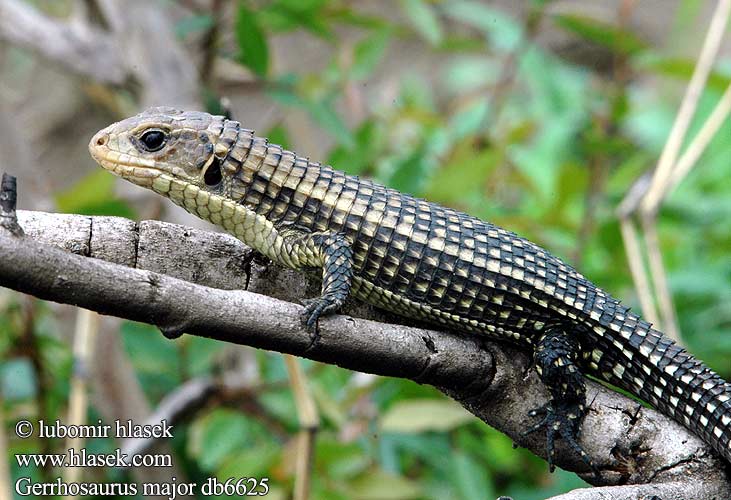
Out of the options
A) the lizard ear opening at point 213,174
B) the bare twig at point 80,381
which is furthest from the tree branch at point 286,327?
the bare twig at point 80,381

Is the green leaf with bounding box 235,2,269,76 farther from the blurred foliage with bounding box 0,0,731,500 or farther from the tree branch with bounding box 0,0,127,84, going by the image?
the tree branch with bounding box 0,0,127,84

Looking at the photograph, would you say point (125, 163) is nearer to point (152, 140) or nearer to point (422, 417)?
point (152, 140)

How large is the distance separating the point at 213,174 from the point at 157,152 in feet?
0.72

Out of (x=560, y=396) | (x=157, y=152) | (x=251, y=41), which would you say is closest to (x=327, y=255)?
(x=157, y=152)

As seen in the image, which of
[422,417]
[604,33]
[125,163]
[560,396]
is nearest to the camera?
[560,396]

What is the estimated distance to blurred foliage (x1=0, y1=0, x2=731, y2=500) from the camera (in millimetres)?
4102

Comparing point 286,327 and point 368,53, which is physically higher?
point 368,53

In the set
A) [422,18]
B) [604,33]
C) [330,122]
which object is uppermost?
[604,33]

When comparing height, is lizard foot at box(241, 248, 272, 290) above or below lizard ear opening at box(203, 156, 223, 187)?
below

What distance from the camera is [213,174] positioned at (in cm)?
317

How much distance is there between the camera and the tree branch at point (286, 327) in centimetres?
197

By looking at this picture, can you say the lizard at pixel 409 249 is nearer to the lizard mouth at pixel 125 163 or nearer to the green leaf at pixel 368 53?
the lizard mouth at pixel 125 163

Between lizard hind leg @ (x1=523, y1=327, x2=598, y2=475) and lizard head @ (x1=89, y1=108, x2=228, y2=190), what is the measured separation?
138cm

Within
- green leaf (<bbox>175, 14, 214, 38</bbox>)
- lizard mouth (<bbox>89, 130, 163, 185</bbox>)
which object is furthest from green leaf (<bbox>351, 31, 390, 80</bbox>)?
lizard mouth (<bbox>89, 130, 163, 185</bbox>)
